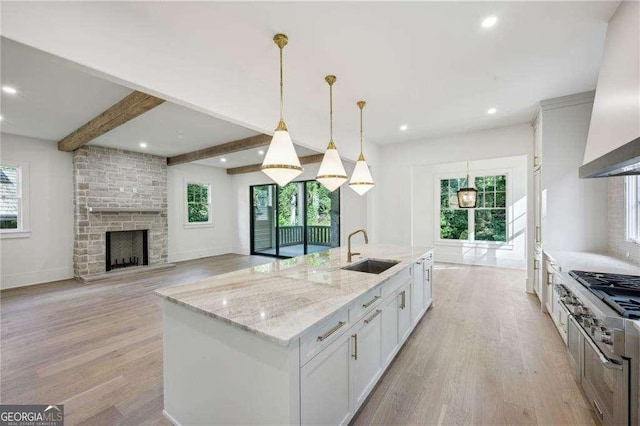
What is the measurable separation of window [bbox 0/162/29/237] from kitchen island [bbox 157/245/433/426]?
18.2ft

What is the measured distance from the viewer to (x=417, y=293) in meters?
3.00

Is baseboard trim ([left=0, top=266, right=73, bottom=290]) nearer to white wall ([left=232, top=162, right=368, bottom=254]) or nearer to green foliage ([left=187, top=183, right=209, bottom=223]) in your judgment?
green foliage ([left=187, top=183, right=209, bottom=223])

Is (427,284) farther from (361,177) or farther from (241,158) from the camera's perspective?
A: (241,158)

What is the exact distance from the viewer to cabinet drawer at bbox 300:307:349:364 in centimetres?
123

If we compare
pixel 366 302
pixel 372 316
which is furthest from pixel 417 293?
pixel 366 302

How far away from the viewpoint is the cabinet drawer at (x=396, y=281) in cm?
211

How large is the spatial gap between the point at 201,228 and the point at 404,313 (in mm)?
6862

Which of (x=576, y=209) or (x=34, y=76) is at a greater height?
(x=34, y=76)

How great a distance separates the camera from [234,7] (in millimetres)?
1892

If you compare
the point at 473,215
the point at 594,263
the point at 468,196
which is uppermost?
the point at 468,196

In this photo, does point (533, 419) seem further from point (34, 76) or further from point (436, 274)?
point (34, 76)

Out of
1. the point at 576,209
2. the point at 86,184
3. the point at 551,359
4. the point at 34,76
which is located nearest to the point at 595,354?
the point at 551,359

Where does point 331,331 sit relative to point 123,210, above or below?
below

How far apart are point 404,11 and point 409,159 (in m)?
3.90
